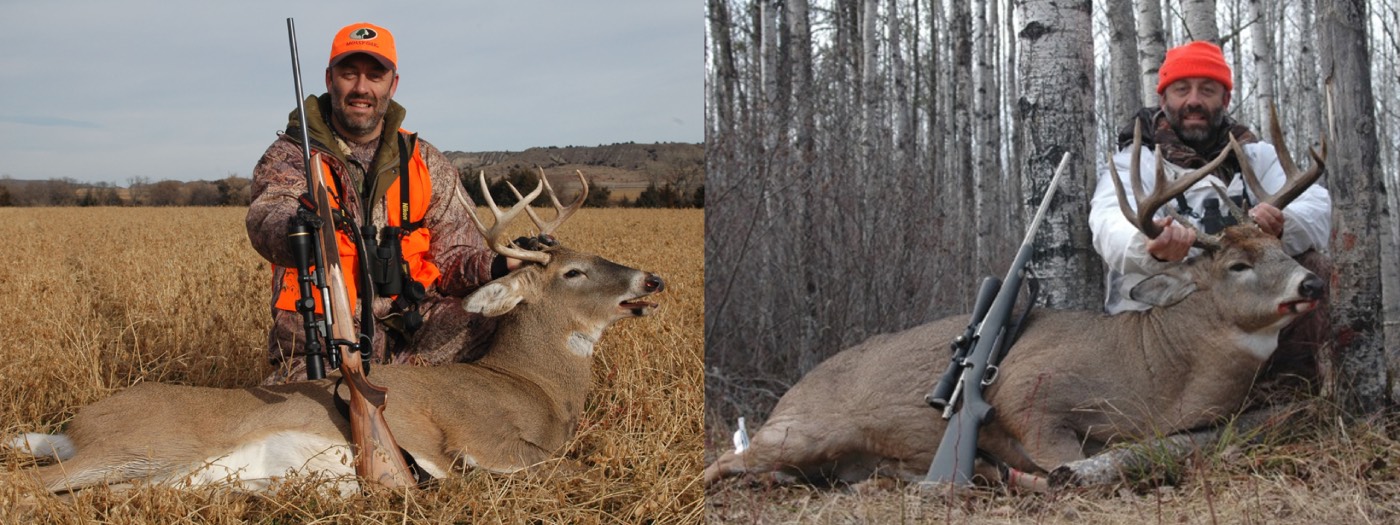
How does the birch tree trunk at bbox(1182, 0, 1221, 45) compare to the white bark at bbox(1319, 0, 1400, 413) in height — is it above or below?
above

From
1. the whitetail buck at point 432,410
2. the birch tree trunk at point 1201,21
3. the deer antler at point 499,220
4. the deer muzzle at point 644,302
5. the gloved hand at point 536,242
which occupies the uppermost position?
the birch tree trunk at point 1201,21

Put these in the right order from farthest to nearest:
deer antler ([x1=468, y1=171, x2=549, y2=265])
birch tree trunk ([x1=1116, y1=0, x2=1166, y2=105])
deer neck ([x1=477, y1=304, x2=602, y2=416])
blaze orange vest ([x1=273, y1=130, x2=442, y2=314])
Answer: deer neck ([x1=477, y1=304, x2=602, y2=416]) < deer antler ([x1=468, y1=171, x2=549, y2=265]) < blaze orange vest ([x1=273, y1=130, x2=442, y2=314]) < birch tree trunk ([x1=1116, y1=0, x2=1166, y2=105])

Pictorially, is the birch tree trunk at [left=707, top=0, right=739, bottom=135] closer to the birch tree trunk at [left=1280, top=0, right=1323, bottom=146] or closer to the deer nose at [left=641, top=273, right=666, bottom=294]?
the deer nose at [left=641, top=273, right=666, bottom=294]

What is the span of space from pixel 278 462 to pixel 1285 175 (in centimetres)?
267

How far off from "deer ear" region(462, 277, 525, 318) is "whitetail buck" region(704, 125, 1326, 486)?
37.0 inches

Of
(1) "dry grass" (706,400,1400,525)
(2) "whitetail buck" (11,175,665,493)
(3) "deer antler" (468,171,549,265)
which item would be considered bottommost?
(1) "dry grass" (706,400,1400,525)

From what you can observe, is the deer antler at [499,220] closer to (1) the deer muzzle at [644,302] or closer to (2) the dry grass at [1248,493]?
(1) the deer muzzle at [644,302]

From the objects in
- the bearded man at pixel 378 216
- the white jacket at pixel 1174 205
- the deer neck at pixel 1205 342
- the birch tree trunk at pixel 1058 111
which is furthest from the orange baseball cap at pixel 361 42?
the deer neck at pixel 1205 342

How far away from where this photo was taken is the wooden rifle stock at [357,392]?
3.04 m

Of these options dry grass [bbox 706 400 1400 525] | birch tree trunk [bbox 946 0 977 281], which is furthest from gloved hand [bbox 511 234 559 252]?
dry grass [bbox 706 400 1400 525]

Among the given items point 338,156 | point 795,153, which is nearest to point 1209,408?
point 795,153

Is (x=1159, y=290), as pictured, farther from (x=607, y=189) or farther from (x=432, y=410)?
(x=432, y=410)

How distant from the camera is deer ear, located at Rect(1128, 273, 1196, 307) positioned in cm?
288

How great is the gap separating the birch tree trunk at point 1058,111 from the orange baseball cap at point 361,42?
1770 millimetres
